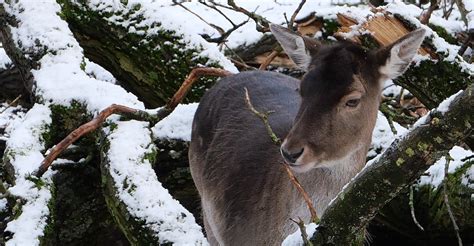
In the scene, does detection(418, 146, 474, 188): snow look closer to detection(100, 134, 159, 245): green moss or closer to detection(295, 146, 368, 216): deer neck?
detection(295, 146, 368, 216): deer neck

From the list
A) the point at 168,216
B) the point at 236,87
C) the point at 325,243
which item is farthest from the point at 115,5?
the point at 325,243

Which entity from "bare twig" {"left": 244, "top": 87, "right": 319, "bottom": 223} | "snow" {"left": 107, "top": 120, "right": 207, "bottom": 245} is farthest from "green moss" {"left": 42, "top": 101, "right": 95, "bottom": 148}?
"bare twig" {"left": 244, "top": 87, "right": 319, "bottom": 223}

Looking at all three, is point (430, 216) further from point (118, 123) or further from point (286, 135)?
point (118, 123)

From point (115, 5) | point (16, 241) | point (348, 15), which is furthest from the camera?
point (115, 5)

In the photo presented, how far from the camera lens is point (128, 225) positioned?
420cm

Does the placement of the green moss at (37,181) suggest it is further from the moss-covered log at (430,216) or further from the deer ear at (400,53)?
the moss-covered log at (430,216)

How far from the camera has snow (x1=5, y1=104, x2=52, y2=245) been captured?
4.09 metres

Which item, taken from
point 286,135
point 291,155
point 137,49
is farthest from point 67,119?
point 291,155

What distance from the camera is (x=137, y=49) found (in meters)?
6.08

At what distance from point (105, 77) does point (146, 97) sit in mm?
374

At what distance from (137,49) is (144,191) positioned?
6.92 ft

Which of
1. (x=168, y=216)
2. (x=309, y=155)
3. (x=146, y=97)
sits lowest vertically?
(x=146, y=97)

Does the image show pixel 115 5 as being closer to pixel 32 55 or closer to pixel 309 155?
pixel 32 55

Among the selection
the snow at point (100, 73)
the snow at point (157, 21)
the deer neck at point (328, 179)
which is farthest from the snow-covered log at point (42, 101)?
the deer neck at point (328, 179)
